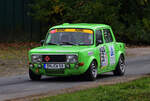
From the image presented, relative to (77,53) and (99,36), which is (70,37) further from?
(77,53)

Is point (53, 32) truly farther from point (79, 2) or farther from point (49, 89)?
point (79, 2)

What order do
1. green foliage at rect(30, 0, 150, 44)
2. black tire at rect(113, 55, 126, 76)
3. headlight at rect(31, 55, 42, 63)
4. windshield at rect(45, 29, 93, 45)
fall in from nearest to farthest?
headlight at rect(31, 55, 42, 63)
windshield at rect(45, 29, 93, 45)
black tire at rect(113, 55, 126, 76)
green foliage at rect(30, 0, 150, 44)

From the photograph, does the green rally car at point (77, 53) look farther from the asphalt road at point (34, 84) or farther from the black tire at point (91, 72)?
the asphalt road at point (34, 84)

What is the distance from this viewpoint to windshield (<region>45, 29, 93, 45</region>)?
16406 millimetres

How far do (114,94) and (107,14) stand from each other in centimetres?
1845

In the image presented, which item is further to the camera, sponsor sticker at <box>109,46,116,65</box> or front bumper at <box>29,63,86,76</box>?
sponsor sticker at <box>109,46,116,65</box>

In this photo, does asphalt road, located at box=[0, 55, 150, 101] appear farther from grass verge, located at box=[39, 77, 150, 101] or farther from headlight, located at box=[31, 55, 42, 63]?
grass verge, located at box=[39, 77, 150, 101]

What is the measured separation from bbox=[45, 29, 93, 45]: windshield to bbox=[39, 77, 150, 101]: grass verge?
322 cm

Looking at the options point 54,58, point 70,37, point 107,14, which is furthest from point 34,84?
point 107,14

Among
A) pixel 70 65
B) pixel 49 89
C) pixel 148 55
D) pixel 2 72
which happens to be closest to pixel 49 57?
pixel 70 65

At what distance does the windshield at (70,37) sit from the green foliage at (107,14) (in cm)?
1315

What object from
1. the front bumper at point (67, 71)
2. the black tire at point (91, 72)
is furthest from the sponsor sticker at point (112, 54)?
the front bumper at point (67, 71)

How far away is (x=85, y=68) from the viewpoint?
1558 centimetres

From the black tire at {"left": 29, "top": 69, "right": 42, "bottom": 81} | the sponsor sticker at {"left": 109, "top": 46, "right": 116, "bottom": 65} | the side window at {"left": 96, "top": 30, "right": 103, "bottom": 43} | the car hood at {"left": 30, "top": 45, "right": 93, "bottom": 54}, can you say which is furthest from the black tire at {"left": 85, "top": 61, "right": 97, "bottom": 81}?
the black tire at {"left": 29, "top": 69, "right": 42, "bottom": 81}
